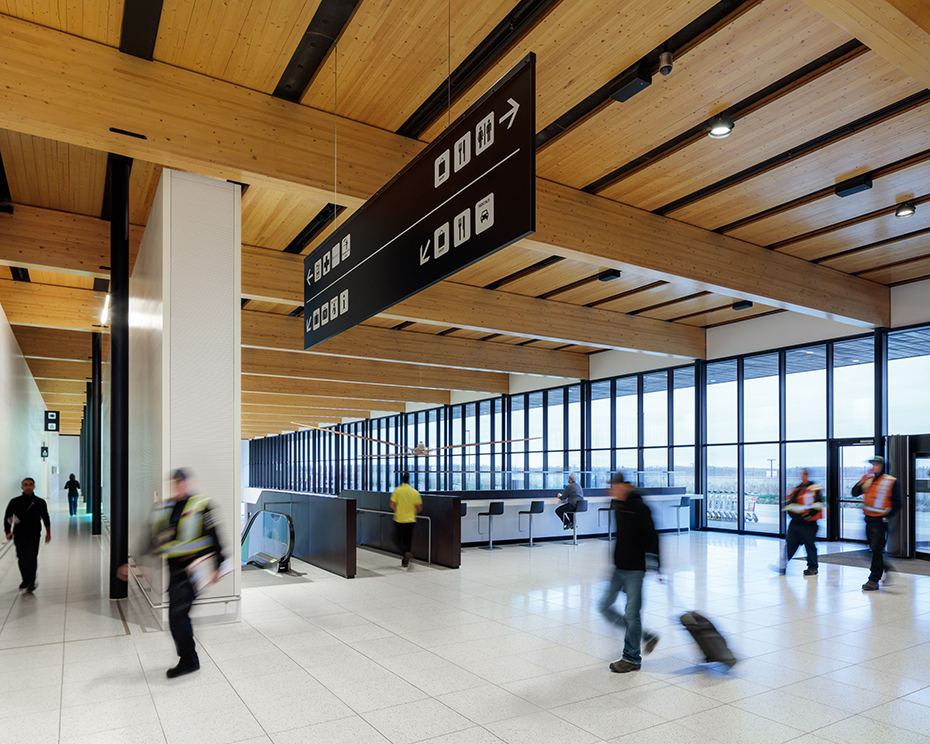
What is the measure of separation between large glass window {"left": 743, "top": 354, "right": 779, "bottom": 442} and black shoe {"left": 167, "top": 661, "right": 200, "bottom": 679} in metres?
13.1

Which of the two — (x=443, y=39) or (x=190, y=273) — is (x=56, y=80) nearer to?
(x=190, y=273)

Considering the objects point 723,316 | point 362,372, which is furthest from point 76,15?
point 362,372

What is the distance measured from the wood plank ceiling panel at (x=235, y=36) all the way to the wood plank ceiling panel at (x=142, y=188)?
2.38 metres

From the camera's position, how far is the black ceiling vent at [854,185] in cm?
771

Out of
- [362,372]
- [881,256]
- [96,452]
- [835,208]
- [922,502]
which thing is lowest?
[922,502]

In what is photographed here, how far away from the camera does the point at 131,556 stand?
9.74 meters

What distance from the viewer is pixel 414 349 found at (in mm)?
15938

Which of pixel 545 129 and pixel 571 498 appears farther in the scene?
pixel 571 498

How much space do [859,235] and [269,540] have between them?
10.5 meters

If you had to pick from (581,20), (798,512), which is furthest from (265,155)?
(798,512)

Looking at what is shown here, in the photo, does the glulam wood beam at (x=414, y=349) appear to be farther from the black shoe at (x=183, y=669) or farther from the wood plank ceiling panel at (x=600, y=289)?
the black shoe at (x=183, y=669)

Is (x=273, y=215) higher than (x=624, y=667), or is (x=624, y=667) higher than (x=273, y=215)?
(x=273, y=215)

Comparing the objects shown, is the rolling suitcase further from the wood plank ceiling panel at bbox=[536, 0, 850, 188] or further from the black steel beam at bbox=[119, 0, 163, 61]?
the black steel beam at bbox=[119, 0, 163, 61]

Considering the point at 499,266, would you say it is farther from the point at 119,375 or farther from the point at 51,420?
the point at 51,420
